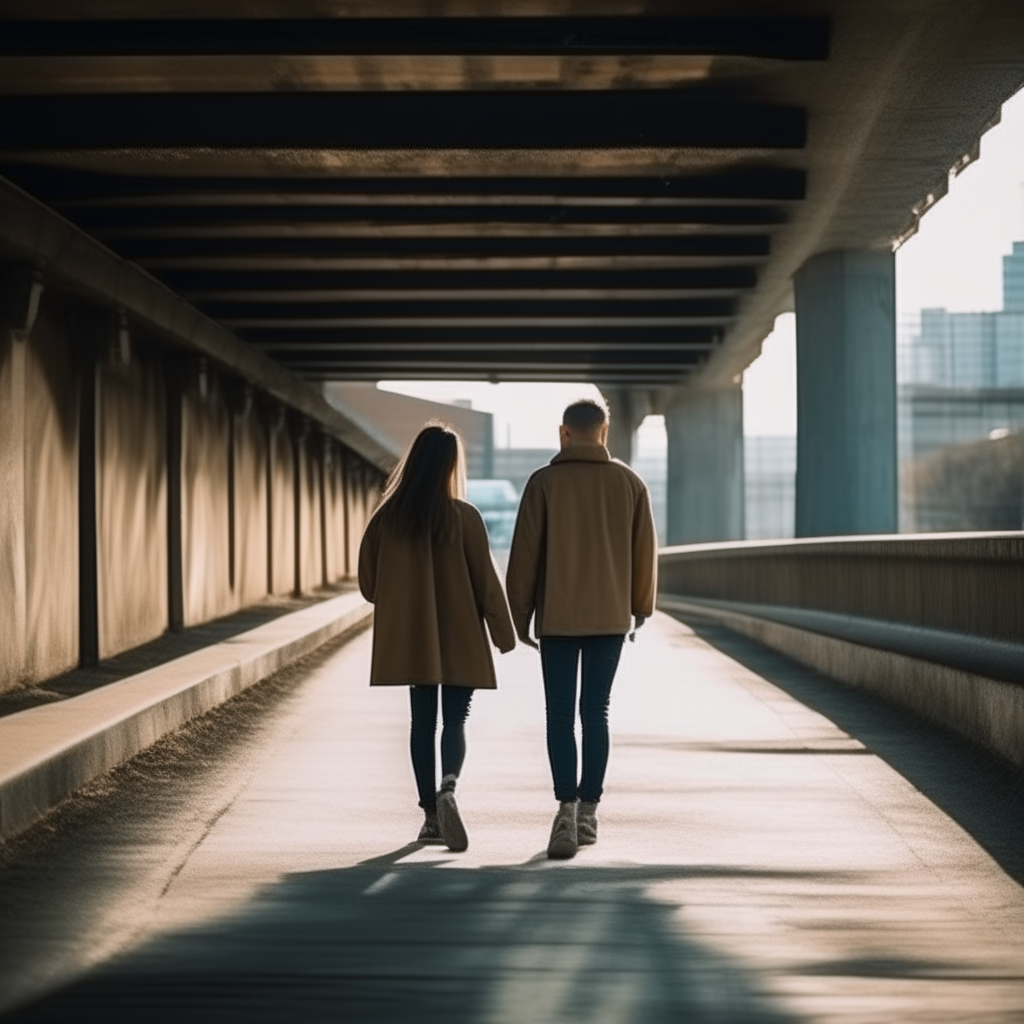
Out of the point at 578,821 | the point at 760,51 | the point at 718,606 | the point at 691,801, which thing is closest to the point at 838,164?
the point at 760,51

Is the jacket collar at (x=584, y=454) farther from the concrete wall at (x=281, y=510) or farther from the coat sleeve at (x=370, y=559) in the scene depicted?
the concrete wall at (x=281, y=510)

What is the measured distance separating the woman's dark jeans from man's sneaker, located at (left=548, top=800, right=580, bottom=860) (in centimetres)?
59

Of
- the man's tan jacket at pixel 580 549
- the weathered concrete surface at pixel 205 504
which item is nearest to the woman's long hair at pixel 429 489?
the man's tan jacket at pixel 580 549

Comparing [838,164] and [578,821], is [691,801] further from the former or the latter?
[838,164]

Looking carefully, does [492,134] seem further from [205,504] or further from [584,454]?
[205,504]

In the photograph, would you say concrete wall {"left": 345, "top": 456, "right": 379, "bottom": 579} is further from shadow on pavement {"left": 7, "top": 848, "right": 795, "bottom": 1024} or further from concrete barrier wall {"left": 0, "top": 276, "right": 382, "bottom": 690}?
shadow on pavement {"left": 7, "top": 848, "right": 795, "bottom": 1024}

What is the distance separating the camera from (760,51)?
12219 mm

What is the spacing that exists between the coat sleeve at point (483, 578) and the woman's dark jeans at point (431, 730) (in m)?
0.27

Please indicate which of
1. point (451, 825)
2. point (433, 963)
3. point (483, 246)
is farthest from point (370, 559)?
point (483, 246)

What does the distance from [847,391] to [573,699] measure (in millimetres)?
15337

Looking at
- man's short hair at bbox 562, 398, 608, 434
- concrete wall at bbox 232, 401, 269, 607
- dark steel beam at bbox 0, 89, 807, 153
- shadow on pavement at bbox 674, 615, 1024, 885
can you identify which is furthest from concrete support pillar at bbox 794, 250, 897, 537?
man's short hair at bbox 562, 398, 608, 434

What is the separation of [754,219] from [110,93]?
6879 mm

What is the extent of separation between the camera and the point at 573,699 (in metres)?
8.18

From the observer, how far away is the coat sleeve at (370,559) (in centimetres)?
852
